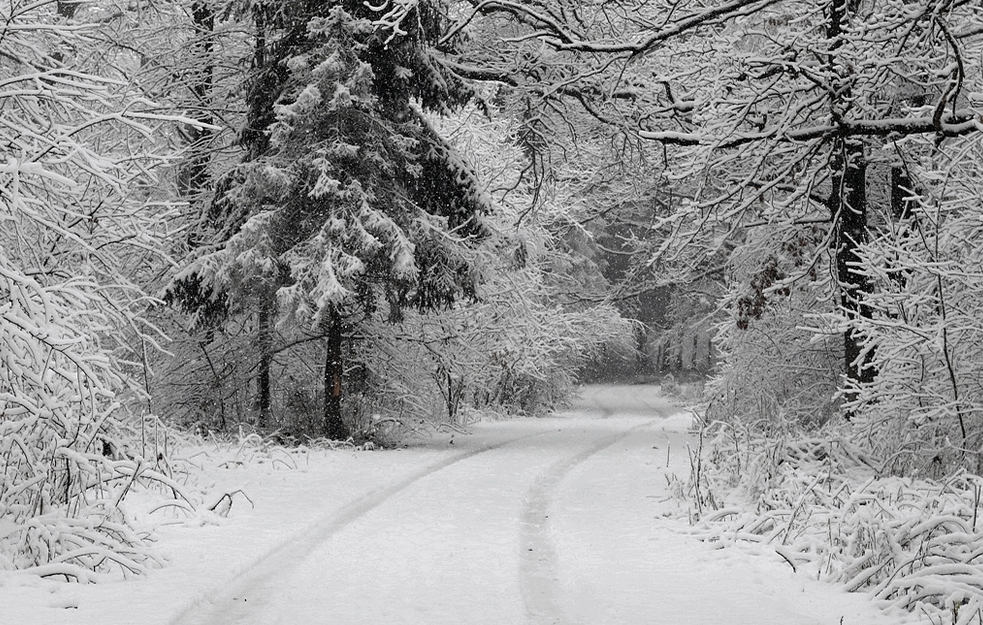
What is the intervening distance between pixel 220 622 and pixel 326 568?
1454mm

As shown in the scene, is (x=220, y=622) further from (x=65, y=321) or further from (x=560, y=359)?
(x=560, y=359)

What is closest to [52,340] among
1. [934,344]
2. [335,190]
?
[934,344]

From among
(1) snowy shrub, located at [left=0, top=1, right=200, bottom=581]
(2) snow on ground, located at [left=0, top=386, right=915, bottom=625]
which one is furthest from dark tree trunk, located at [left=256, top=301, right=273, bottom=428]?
(1) snowy shrub, located at [left=0, top=1, right=200, bottom=581]

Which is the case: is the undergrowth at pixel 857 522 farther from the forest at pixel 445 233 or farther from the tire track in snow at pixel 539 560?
the tire track in snow at pixel 539 560

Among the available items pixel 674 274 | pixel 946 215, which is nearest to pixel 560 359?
pixel 674 274

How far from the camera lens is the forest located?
6.71m

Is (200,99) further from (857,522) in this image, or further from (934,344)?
(857,522)

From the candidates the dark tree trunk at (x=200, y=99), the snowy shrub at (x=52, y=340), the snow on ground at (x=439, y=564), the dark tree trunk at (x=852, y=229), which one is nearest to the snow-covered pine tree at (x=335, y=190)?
the dark tree trunk at (x=200, y=99)

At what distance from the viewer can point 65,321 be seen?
657 cm

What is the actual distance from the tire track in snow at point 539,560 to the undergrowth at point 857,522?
5.14 feet

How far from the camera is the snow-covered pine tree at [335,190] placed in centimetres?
1428

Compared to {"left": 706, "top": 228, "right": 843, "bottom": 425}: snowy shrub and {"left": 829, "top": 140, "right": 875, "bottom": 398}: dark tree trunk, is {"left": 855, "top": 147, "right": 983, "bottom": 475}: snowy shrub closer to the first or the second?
{"left": 829, "top": 140, "right": 875, "bottom": 398}: dark tree trunk

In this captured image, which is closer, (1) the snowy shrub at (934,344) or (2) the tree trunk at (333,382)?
→ (1) the snowy shrub at (934,344)

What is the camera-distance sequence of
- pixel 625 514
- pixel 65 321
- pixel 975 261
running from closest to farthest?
pixel 65 321, pixel 975 261, pixel 625 514
